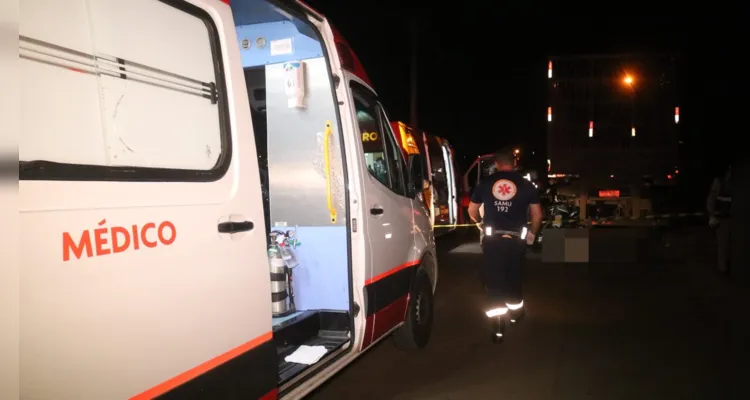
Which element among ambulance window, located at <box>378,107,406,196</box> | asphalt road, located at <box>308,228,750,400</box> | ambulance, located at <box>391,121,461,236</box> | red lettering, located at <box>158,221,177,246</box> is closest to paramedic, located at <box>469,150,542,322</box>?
asphalt road, located at <box>308,228,750,400</box>

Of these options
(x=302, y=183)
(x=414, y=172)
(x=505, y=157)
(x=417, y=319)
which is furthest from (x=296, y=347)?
(x=505, y=157)

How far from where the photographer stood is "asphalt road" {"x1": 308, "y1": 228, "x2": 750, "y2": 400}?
4652 mm

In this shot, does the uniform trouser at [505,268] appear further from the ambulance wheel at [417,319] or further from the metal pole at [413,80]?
the metal pole at [413,80]

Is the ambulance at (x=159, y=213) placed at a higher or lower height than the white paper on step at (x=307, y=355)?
higher

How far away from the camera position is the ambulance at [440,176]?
1412cm

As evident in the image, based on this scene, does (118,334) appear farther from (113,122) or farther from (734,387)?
(734,387)

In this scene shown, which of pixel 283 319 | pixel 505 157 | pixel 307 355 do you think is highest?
pixel 505 157

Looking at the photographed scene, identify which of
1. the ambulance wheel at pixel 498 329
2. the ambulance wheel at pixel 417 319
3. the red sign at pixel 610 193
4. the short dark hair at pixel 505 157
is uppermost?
the short dark hair at pixel 505 157

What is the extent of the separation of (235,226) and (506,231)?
3644 mm

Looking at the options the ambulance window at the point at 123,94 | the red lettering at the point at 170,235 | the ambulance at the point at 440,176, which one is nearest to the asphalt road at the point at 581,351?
the red lettering at the point at 170,235

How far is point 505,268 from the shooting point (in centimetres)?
589

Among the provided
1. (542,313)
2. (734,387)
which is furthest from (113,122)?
(542,313)

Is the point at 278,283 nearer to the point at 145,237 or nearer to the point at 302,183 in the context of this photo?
the point at 302,183

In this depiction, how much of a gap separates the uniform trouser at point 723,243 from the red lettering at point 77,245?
9.76 meters
